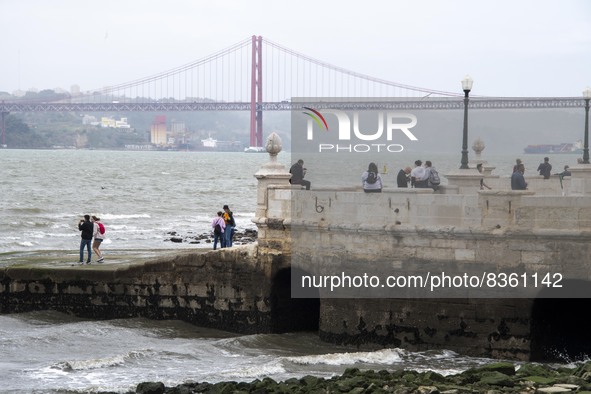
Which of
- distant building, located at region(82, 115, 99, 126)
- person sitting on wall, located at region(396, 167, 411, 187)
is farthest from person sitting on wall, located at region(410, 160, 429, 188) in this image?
distant building, located at region(82, 115, 99, 126)

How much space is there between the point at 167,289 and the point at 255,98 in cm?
10519

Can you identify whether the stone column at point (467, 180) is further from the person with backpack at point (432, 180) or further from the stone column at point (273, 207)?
the stone column at point (273, 207)

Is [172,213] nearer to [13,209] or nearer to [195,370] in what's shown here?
[13,209]

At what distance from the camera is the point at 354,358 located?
16391 mm

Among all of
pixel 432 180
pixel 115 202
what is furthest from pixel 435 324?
pixel 115 202

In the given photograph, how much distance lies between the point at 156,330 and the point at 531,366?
674cm

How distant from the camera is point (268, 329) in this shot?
18.5 m

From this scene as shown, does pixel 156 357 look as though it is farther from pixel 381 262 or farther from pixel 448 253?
pixel 448 253

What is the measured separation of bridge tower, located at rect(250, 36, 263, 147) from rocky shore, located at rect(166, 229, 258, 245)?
80396mm

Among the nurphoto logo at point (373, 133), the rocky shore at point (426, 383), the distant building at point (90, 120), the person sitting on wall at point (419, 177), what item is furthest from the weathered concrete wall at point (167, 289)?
the distant building at point (90, 120)

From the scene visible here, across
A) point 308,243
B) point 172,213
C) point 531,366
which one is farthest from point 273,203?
point 172,213

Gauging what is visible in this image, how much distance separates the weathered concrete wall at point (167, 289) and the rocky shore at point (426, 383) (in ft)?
13.6

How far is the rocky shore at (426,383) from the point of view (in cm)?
1316

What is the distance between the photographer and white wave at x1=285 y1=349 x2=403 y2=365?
16266mm
